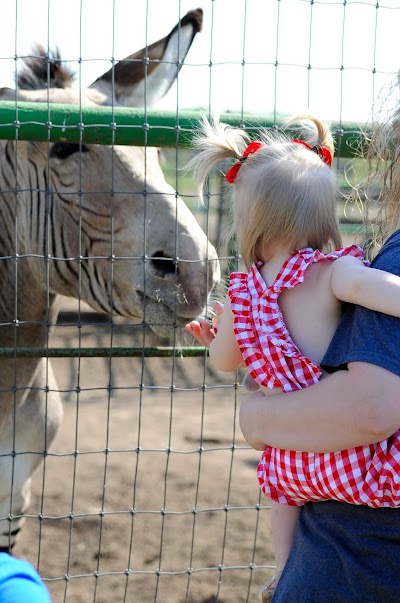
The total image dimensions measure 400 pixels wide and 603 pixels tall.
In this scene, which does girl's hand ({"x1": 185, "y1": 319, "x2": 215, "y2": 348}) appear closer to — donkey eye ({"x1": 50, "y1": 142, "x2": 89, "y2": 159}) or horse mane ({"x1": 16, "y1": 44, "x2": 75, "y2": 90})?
donkey eye ({"x1": 50, "y1": 142, "x2": 89, "y2": 159})

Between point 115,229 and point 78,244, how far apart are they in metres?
0.15

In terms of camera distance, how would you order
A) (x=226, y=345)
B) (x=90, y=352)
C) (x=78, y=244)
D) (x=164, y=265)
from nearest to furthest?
(x=226, y=345) → (x=90, y=352) → (x=164, y=265) → (x=78, y=244)

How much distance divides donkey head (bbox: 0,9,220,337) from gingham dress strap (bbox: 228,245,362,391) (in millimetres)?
1213

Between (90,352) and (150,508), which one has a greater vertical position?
(90,352)

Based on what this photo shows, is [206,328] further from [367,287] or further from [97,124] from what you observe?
[97,124]

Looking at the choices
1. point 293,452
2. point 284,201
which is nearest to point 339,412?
point 293,452

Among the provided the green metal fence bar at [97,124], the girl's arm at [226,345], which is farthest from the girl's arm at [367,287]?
the green metal fence bar at [97,124]

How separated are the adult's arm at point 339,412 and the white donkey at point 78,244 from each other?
1.30 m

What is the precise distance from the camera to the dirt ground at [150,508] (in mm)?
4051

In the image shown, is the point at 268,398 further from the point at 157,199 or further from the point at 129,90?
the point at 129,90

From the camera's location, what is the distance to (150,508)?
5.18 meters

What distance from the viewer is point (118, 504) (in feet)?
17.0

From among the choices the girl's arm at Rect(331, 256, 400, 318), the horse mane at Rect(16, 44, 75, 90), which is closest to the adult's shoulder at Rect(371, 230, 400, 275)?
the girl's arm at Rect(331, 256, 400, 318)

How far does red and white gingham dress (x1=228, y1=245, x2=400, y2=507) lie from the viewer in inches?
61.0
